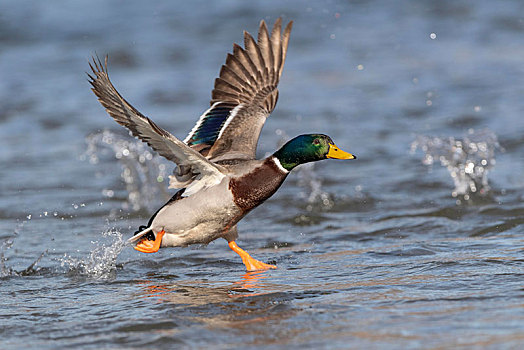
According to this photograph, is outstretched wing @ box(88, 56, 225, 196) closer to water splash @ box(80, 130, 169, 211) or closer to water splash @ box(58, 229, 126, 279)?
water splash @ box(58, 229, 126, 279)

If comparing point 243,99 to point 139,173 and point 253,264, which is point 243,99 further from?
point 139,173

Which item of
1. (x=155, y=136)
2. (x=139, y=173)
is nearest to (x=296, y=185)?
(x=139, y=173)

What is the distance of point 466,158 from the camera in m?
7.95

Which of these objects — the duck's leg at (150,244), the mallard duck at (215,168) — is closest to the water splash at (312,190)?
the mallard duck at (215,168)

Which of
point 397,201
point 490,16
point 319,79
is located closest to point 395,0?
point 490,16

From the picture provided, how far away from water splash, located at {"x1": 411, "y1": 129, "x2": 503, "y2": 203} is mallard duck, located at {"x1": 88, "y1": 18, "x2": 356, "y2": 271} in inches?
93.0

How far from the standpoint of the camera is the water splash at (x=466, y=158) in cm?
750

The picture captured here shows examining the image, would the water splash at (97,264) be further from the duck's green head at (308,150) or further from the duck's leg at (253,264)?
the duck's green head at (308,150)

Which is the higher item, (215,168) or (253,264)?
(215,168)

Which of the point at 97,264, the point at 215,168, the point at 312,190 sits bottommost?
the point at 97,264

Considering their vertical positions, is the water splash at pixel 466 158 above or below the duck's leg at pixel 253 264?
above

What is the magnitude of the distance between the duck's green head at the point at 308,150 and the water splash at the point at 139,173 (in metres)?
2.64

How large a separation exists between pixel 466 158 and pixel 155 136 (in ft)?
13.0

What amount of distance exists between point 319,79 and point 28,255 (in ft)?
25.1
